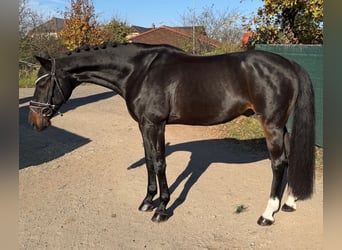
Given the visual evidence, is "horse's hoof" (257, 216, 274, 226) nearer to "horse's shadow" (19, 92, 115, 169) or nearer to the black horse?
the black horse

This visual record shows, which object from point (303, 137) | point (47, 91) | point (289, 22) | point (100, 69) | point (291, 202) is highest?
point (289, 22)

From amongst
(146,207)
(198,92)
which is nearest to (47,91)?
(198,92)

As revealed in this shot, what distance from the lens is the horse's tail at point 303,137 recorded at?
3568 mm

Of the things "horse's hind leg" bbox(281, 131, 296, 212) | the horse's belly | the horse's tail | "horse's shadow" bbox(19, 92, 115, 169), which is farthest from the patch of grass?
the horse's tail

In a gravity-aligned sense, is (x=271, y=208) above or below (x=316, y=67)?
below

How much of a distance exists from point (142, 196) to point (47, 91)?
1792mm

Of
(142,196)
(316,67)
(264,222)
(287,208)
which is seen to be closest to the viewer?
(264,222)

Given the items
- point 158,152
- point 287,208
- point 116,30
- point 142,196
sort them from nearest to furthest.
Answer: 1. point 158,152
2. point 287,208
3. point 142,196
4. point 116,30

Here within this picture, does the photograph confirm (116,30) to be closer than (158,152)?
No

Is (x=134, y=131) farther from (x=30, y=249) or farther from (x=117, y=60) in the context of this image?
(x=30, y=249)

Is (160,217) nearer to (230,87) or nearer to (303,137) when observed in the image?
(230,87)

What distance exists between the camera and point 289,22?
8.36m

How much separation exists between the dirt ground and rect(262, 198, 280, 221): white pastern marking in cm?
13
